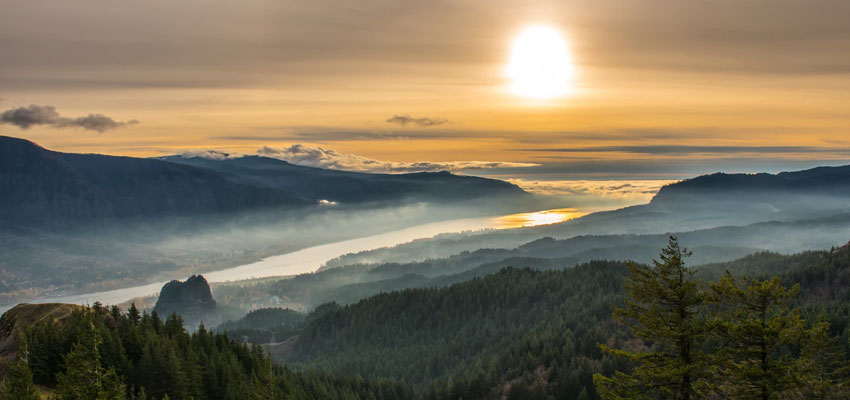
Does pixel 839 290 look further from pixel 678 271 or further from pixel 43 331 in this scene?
pixel 43 331

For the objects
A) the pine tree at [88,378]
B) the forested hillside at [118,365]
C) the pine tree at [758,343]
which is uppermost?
the pine tree at [758,343]

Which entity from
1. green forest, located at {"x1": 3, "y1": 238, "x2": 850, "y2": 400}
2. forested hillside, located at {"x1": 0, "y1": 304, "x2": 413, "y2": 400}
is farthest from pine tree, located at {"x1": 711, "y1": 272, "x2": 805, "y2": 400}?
forested hillside, located at {"x1": 0, "y1": 304, "x2": 413, "y2": 400}

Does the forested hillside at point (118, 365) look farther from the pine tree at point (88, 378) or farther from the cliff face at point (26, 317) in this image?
the cliff face at point (26, 317)

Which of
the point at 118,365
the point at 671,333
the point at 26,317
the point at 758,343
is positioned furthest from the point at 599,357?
the point at 671,333

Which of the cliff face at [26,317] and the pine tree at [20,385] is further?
the cliff face at [26,317]

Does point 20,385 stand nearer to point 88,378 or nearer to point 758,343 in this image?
point 88,378

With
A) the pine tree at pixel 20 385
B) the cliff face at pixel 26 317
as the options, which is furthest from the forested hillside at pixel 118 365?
the cliff face at pixel 26 317

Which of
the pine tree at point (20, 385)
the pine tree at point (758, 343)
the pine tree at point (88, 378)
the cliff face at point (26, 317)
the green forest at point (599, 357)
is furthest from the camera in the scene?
the cliff face at point (26, 317)

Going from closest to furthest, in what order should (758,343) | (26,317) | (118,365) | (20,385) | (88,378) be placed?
(758,343) < (88,378) < (20,385) < (118,365) < (26,317)
